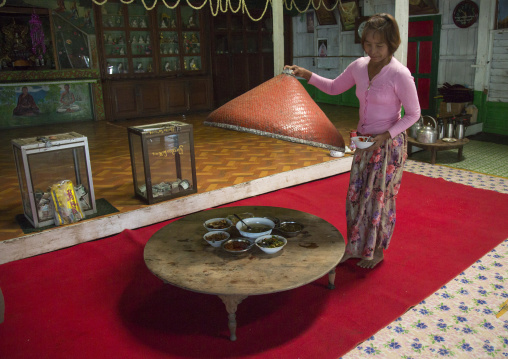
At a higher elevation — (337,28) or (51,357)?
(337,28)

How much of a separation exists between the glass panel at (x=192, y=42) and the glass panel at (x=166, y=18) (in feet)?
1.22

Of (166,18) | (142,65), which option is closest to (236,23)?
(166,18)

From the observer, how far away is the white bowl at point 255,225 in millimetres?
2588

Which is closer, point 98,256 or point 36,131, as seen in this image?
point 98,256

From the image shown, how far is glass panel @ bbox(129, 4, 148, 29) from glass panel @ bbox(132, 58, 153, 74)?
669 mm

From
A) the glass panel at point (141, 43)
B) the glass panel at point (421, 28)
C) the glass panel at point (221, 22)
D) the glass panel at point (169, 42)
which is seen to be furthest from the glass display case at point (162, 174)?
the glass panel at point (221, 22)

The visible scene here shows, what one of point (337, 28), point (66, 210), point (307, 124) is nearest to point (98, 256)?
point (66, 210)

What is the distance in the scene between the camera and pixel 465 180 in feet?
16.4

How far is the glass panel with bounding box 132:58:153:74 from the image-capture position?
916cm

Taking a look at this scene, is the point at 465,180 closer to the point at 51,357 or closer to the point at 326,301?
the point at 326,301

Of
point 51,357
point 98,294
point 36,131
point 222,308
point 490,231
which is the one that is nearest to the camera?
point 51,357

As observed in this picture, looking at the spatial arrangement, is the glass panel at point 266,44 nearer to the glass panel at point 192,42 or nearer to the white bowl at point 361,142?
the glass panel at point 192,42

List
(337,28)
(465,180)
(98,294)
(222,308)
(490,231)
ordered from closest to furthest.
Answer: (222,308)
(98,294)
(490,231)
(465,180)
(337,28)

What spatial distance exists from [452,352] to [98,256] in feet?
8.13
